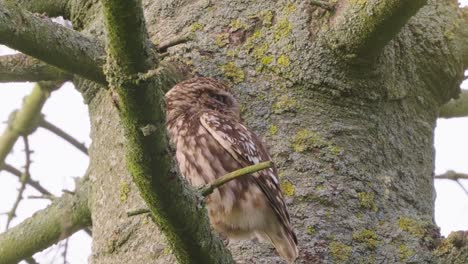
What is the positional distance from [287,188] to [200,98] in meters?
0.83

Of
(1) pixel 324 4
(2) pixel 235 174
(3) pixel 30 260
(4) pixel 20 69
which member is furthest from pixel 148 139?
(3) pixel 30 260

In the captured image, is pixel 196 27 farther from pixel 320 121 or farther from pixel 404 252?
pixel 404 252

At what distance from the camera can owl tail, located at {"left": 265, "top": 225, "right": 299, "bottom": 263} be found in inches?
134

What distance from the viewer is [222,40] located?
4.11 metres

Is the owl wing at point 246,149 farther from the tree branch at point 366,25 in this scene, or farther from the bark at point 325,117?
the tree branch at point 366,25

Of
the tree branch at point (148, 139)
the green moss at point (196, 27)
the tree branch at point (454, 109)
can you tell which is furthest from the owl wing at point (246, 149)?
the tree branch at point (454, 109)

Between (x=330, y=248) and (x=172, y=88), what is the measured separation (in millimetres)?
1120

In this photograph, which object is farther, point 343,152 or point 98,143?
point 98,143

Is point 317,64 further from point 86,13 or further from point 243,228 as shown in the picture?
point 86,13

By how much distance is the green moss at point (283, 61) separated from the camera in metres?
3.94

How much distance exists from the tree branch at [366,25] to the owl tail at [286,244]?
839 mm

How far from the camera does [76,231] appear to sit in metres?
4.33

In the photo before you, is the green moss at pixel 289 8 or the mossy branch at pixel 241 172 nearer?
the mossy branch at pixel 241 172

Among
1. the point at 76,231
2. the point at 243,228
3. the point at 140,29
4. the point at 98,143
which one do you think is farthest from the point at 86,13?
the point at 140,29
